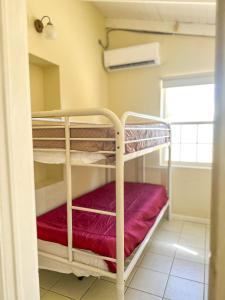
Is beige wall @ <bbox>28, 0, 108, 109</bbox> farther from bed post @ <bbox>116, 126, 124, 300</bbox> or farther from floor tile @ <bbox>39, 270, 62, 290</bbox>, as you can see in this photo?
floor tile @ <bbox>39, 270, 62, 290</bbox>

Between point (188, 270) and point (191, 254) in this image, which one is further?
point (191, 254)

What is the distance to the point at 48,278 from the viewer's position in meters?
1.86

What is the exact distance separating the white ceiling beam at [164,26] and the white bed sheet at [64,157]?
2.23 metres

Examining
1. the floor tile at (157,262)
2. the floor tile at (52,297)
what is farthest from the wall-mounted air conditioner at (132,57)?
the floor tile at (52,297)

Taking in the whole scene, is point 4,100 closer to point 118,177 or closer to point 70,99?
point 118,177

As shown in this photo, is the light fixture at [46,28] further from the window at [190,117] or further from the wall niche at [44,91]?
the window at [190,117]

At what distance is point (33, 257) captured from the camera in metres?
0.78

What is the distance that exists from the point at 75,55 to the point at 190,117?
170 centimetres

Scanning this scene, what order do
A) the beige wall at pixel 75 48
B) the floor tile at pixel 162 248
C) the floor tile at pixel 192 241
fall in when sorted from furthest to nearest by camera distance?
the floor tile at pixel 192 241, the floor tile at pixel 162 248, the beige wall at pixel 75 48

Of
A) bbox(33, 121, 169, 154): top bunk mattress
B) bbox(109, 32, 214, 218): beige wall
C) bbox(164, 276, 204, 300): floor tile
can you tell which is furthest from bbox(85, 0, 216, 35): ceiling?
bbox(164, 276, 204, 300): floor tile

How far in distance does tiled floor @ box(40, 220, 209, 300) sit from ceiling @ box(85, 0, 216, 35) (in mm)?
2410

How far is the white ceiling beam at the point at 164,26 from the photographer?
2.63m

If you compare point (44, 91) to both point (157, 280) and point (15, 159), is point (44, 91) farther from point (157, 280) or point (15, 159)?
point (157, 280)

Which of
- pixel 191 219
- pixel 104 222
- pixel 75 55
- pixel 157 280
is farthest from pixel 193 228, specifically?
pixel 75 55
